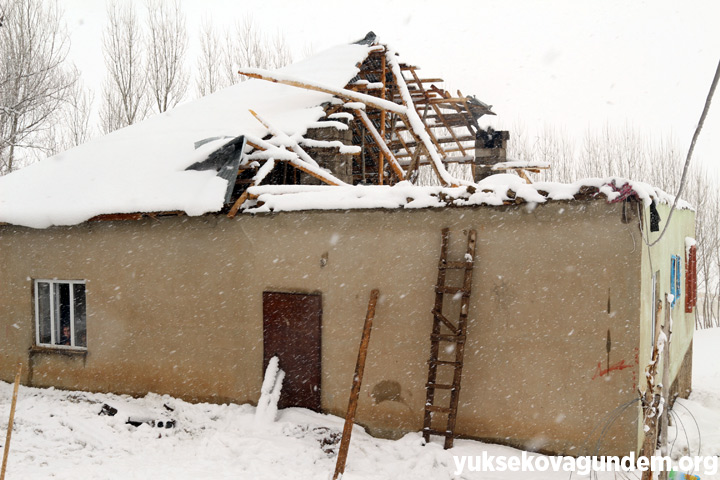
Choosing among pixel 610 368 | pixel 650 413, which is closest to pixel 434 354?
pixel 610 368

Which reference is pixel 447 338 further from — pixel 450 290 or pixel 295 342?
pixel 295 342

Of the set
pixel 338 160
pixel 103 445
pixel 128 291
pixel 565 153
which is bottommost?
pixel 103 445

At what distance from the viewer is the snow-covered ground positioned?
21.3ft

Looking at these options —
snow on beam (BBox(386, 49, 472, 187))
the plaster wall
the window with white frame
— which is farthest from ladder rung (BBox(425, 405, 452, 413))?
the window with white frame

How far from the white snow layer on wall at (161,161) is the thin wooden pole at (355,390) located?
2.82 m

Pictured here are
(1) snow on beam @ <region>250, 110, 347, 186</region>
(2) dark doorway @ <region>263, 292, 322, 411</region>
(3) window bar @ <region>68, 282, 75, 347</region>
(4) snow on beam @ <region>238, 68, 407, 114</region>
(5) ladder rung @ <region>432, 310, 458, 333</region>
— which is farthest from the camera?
(4) snow on beam @ <region>238, 68, 407, 114</region>

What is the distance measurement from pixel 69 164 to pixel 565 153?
20983 mm

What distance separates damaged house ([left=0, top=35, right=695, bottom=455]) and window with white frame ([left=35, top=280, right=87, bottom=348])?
0.10 ft

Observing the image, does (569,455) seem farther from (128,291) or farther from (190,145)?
(190,145)

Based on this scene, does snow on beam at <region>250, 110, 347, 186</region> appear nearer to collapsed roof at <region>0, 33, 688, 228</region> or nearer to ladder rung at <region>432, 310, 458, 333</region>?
collapsed roof at <region>0, 33, 688, 228</region>

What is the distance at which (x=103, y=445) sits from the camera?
291 inches

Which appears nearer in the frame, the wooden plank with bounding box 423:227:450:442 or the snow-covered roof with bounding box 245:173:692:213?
the snow-covered roof with bounding box 245:173:692:213

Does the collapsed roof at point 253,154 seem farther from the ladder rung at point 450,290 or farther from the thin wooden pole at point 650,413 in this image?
the thin wooden pole at point 650,413

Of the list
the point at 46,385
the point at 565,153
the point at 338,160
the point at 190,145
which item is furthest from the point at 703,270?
the point at 46,385
